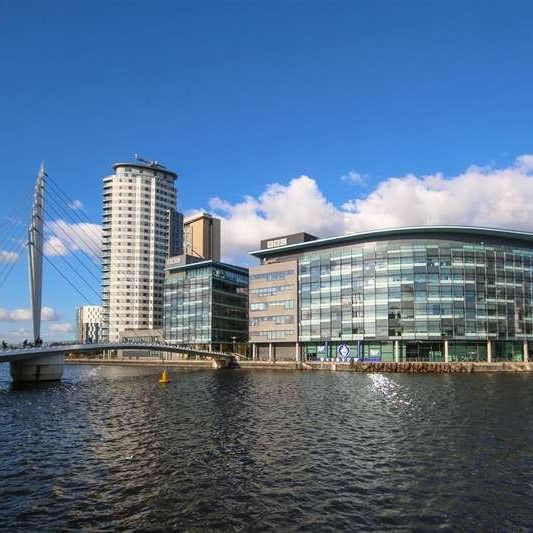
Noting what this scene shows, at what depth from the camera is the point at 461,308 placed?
14512 centimetres

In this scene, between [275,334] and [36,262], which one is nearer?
[36,262]

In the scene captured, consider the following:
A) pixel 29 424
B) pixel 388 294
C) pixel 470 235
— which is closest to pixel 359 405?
pixel 29 424

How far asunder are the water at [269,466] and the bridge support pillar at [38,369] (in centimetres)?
4182

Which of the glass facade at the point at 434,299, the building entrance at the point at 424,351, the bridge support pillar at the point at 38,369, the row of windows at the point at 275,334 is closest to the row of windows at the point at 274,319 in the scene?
the row of windows at the point at 275,334

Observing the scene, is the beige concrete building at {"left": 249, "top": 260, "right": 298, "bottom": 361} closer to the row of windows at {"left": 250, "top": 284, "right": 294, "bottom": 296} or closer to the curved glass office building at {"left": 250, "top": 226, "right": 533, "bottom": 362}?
the row of windows at {"left": 250, "top": 284, "right": 294, "bottom": 296}

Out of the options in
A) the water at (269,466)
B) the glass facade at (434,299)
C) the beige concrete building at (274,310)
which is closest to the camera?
the water at (269,466)

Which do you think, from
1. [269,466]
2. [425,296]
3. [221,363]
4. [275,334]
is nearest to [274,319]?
[275,334]

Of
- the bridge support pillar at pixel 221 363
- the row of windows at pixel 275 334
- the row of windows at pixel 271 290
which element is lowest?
the bridge support pillar at pixel 221 363

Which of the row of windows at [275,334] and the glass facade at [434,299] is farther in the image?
the row of windows at [275,334]

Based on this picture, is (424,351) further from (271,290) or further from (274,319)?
(271,290)

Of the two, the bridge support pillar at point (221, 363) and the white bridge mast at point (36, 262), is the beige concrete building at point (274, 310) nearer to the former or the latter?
the bridge support pillar at point (221, 363)

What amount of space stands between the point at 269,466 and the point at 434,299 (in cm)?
11973

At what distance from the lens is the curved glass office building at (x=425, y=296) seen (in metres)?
146

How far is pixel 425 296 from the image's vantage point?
146125 millimetres
